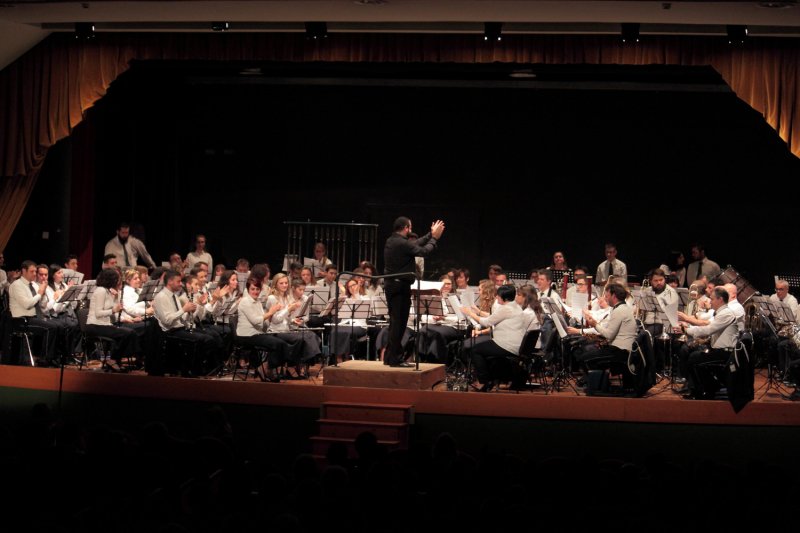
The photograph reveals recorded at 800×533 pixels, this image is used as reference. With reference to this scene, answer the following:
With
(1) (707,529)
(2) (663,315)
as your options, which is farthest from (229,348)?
(1) (707,529)

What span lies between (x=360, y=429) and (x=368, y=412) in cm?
19

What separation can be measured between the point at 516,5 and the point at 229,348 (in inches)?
201

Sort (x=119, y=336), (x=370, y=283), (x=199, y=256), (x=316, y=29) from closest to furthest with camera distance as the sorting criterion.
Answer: (x=119, y=336) < (x=316, y=29) < (x=370, y=283) < (x=199, y=256)

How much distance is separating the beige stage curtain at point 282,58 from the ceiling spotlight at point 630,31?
1.75 feet

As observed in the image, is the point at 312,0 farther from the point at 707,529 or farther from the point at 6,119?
the point at 707,529

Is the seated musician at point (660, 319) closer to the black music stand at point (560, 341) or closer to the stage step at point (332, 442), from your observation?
the black music stand at point (560, 341)

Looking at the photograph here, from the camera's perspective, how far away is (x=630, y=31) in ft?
37.4

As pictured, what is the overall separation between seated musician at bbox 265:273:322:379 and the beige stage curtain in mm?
3294

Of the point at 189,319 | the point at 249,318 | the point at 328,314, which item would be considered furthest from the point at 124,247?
the point at 328,314

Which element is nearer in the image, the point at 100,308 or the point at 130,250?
the point at 100,308

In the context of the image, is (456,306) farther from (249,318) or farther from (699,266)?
(699,266)

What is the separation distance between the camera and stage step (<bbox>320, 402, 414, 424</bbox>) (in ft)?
29.2

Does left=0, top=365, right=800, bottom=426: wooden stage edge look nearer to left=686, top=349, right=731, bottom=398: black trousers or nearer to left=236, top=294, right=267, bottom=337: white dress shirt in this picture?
left=686, top=349, right=731, bottom=398: black trousers

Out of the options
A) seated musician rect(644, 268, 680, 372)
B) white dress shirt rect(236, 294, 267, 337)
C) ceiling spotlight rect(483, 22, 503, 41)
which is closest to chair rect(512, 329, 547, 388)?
seated musician rect(644, 268, 680, 372)
